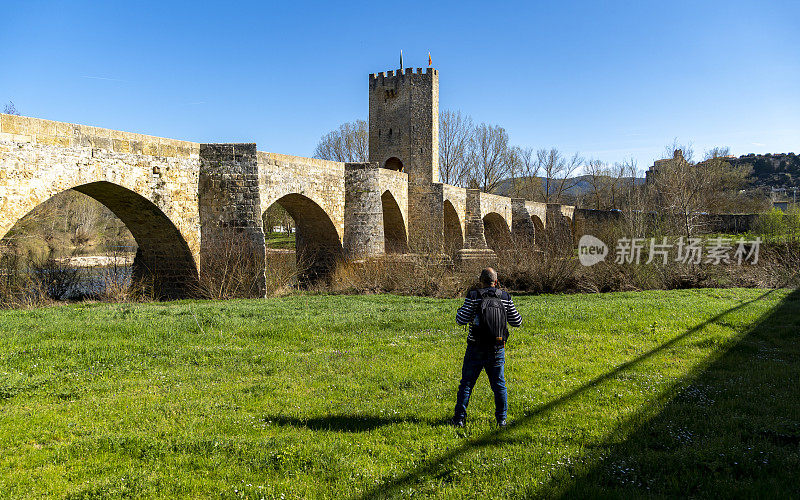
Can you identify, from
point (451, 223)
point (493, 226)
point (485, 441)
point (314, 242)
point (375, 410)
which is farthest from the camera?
point (493, 226)

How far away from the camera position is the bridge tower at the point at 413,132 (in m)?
25.5

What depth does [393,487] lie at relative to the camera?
151 inches

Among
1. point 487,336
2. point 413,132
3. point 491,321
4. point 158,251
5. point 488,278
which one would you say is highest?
point 413,132

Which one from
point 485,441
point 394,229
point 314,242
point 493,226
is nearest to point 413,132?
point 394,229

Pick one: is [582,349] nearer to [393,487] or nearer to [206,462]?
[393,487]

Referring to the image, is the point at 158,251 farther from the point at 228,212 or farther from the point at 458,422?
the point at 458,422

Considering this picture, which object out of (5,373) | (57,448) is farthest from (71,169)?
(57,448)

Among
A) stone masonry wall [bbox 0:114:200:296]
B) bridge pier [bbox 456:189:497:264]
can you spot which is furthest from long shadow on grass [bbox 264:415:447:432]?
bridge pier [bbox 456:189:497:264]

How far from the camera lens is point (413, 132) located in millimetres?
26156

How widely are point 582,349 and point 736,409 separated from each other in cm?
274

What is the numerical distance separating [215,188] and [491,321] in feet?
35.1

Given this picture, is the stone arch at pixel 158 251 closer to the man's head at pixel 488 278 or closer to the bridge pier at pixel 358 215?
the bridge pier at pixel 358 215

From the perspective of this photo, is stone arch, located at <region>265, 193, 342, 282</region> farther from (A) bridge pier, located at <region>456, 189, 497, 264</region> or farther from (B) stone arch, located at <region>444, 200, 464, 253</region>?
(A) bridge pier, located at <region>456, 189, 497, 264</region>

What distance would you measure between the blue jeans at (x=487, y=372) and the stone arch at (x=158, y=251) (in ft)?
32.5
